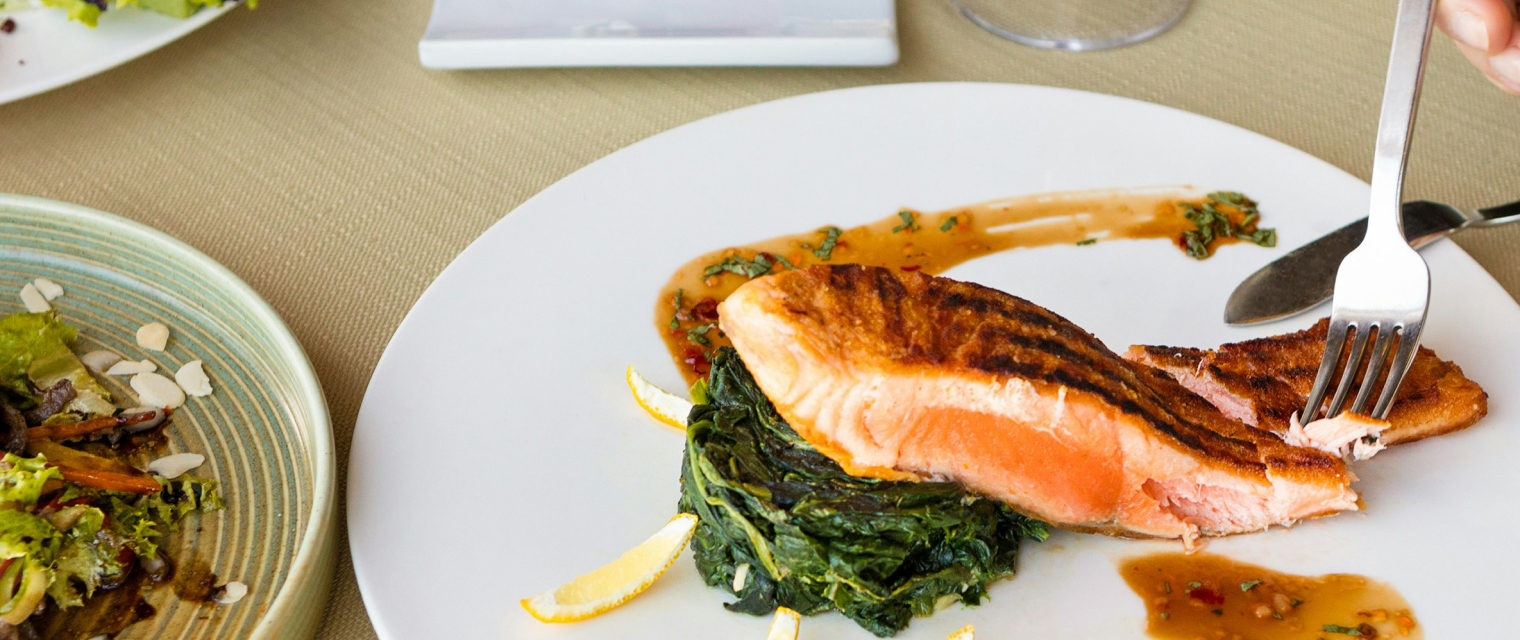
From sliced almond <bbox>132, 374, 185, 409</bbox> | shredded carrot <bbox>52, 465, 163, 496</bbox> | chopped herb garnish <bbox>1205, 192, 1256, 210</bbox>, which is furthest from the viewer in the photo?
chopped herb garnish <bbox>1205, 192, 1256, 210</bbox>

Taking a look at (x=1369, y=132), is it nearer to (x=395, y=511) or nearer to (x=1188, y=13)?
(x=1188, y=13)

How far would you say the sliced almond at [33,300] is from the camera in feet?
9.21

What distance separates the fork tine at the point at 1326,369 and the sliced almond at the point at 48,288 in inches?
128

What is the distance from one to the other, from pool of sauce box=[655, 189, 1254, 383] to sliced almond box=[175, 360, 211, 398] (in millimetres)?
1194

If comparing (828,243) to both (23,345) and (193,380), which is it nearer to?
(193,380)

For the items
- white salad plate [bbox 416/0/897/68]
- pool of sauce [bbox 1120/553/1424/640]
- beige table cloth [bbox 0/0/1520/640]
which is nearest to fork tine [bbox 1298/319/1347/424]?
pool of sauce [bbox 1120/553/1424/640]

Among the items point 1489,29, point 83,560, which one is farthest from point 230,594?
point 1489,29

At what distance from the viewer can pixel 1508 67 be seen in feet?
9.86

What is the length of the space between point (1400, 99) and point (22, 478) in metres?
3.11

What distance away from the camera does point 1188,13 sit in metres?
4.05

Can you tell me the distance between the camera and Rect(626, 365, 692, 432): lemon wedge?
258cm

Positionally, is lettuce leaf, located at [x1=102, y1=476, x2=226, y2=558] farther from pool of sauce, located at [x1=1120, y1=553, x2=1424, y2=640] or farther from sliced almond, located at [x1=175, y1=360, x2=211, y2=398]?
pool of sauce, located at [x1=1120, y1=553, x2=1424, y2=640]

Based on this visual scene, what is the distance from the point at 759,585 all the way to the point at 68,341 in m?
1.92

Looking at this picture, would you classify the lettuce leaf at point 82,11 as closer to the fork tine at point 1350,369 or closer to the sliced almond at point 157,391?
the sliced almond at point 157,391
